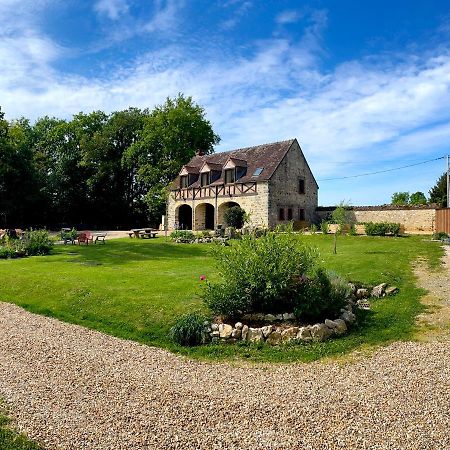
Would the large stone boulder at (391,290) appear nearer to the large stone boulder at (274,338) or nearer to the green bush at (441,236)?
the large stone boulder at (274,338)

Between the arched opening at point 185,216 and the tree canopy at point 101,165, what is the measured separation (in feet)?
8.87

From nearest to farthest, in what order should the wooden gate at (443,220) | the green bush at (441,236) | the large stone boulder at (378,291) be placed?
the large stone boulder at (378,291) < the green bush at (441,236) < the wooden gate at (443,220)

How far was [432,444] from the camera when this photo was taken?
13.4ft

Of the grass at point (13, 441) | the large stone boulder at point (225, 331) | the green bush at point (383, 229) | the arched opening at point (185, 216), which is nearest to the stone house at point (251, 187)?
the arched opening at point (185, 216)

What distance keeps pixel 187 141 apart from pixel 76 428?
40535 mm

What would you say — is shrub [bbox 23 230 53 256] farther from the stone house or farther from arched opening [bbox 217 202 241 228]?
arched opening [bbox 217 202 241 228]

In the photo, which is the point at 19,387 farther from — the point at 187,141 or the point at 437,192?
the point at 437,192

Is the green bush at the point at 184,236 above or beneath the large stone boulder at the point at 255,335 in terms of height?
above

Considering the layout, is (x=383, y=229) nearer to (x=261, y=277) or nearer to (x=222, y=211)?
(x=222, y=211)

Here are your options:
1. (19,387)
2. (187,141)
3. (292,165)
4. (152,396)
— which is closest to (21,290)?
(19,387)

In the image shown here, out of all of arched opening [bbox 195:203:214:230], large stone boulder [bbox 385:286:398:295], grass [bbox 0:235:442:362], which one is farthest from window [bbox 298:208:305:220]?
large stone boulder [bbox 385:286:398:295]

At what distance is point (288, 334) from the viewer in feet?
24.4

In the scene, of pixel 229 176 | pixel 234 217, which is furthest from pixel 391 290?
pixel 229 176

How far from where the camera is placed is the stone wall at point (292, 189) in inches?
1211
